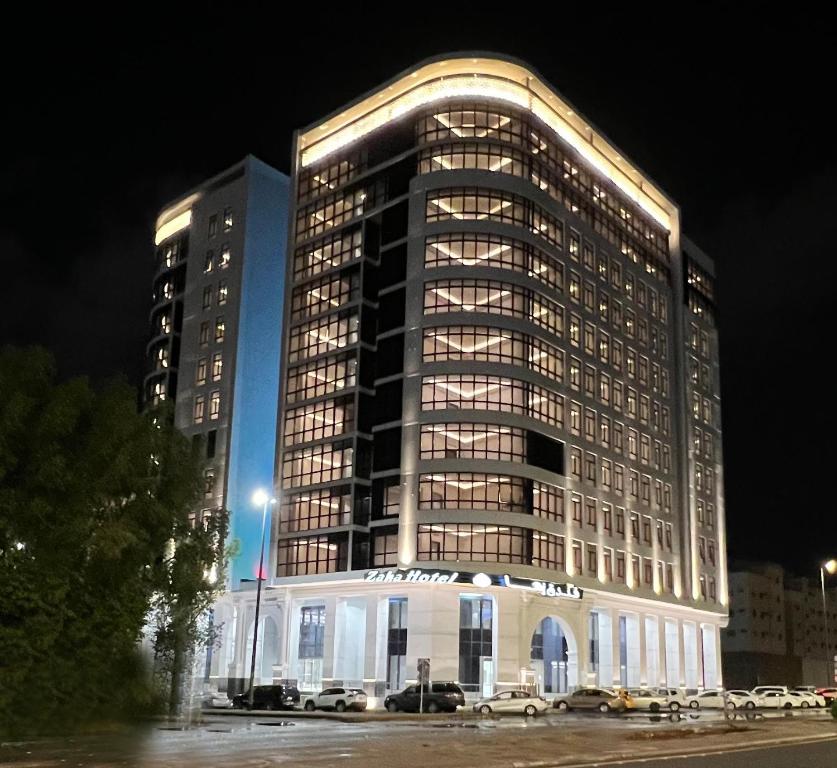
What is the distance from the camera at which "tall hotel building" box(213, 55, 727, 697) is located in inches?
2751

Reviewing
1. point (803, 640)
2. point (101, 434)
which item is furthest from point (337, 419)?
point (803, 640)

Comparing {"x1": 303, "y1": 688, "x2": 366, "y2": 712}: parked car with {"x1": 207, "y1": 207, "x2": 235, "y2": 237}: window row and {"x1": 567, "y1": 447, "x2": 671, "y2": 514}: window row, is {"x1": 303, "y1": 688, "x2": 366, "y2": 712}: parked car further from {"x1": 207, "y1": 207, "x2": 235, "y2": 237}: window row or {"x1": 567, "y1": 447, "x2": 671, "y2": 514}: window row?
{"x1": 207, "y1": 207, "x2": 235, "y2": 237}: window row

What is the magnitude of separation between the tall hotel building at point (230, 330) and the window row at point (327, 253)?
4.89m

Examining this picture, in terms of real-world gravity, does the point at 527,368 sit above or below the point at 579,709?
above

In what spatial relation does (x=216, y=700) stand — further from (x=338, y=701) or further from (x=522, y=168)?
(x=522, y=168)

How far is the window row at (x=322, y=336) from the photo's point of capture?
7862 cm

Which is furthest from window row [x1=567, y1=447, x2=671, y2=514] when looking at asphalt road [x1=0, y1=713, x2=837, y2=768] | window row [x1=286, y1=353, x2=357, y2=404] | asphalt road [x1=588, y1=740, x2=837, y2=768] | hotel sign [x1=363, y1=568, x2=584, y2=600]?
asphalt road [x1=588, y1=740, x2=837, y2=768]

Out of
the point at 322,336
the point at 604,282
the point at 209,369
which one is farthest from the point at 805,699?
the point at 209,369

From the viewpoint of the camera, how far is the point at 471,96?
77.8m

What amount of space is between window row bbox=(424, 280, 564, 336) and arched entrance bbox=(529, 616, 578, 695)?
22738 mm

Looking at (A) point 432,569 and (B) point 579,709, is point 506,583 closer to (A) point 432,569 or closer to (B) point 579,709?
(A) point 432,569

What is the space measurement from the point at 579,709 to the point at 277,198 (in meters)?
51.6

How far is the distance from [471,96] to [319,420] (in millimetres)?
27610

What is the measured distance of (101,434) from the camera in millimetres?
27531
